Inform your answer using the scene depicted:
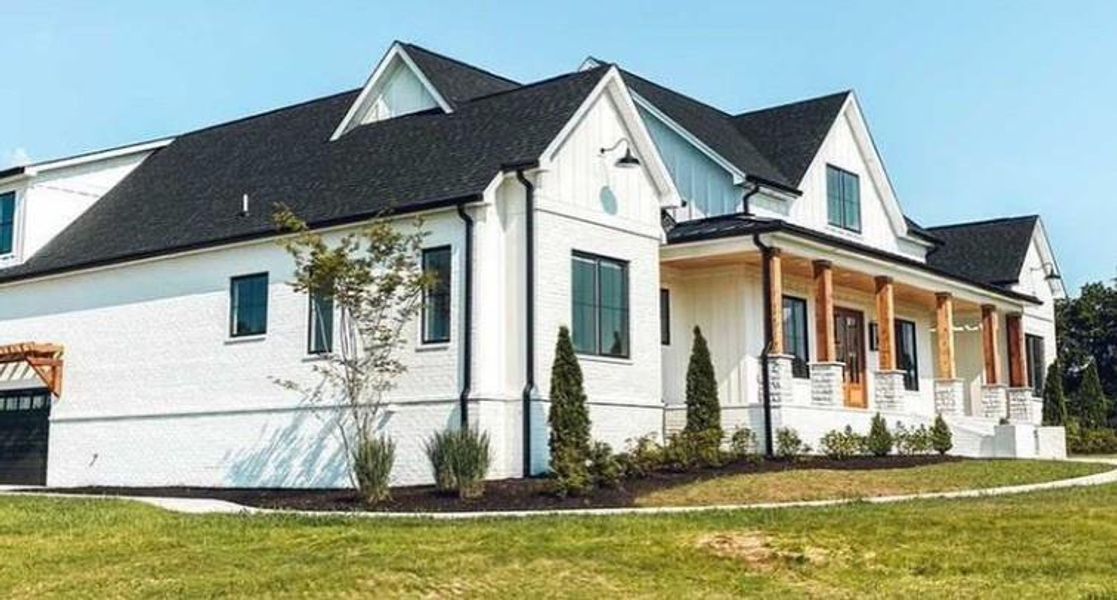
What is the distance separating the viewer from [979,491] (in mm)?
17828

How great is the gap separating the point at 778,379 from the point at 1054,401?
47.2 ft

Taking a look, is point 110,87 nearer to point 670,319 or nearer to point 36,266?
point 36,266

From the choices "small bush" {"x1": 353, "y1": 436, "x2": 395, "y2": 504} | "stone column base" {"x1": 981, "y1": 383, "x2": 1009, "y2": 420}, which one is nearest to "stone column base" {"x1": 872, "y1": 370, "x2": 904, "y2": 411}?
"stone column base" {"x1": 981, "y1": 383, "x2": 1009, "y2": 420}

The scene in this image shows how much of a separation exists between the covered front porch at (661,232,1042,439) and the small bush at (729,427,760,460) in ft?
1.92

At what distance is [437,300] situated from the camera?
67.0 ft

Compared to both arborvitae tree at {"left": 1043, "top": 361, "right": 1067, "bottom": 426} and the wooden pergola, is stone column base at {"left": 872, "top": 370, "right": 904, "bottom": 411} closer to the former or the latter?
arborvitae tree at {"left": 1043, "top": 361, "right": 1067, "bottom": 426}

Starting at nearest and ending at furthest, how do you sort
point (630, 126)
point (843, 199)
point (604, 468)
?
point (604, 468)
point (630, 126)
point (843, 199)

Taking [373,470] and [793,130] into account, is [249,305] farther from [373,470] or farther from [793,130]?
[793,130]

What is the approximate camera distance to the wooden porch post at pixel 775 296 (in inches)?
894

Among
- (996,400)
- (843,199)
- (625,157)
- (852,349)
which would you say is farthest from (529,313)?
(996,400)

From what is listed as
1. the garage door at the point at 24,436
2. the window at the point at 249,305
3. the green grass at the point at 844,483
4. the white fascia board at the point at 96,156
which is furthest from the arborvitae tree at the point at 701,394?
the white fascia board at the point at 96,156

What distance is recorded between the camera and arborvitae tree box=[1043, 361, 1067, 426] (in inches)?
1310

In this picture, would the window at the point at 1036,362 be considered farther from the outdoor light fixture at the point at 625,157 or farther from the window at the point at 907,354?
the outdoor light fixture at the point at 625,157

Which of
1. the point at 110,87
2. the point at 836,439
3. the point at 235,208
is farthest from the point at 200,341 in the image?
the point at 836,439
